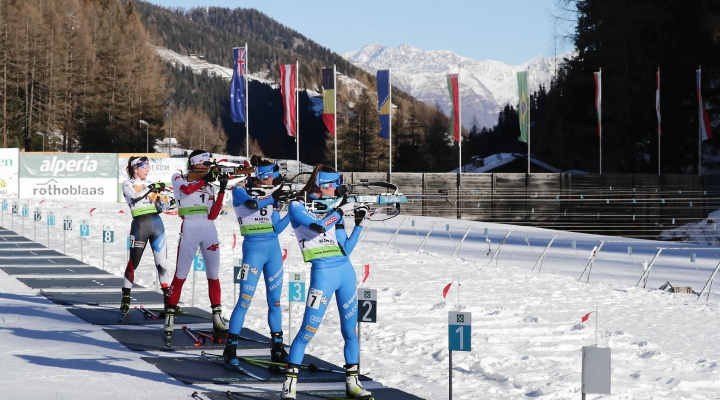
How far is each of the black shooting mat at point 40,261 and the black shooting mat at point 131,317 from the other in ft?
A: 21.5

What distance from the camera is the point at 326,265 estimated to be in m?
7.96

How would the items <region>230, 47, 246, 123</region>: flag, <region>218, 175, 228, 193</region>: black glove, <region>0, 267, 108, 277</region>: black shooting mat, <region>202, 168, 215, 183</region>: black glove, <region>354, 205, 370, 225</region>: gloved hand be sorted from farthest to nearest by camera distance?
<region>230, 47, 246, 123</region>: flag → <region>0, 267, 108, 277</region>: black shooting mat → <region>202, 168, 215, 183</region>: black glove → <region>218, 175, 228, 193</region>: black glove → <region>354, 205, 370, 225</region>: gloved hand

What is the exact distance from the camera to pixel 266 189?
982cm

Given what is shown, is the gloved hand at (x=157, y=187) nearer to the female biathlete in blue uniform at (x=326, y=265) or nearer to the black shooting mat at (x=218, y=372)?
the black shooting mat at (x=218, y=372)

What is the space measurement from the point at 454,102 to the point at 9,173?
19.9 metres

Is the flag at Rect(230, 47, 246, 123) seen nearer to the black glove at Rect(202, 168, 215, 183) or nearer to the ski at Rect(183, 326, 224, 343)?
the ski at Rect(183, 326, 224, 343)

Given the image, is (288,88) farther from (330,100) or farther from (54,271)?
(54,271)

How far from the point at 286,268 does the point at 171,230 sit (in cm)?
1137

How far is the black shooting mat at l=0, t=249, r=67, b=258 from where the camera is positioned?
20953 mm

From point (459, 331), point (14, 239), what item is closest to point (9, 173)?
point (14, 239)

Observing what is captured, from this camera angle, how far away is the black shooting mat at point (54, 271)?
17625 mm

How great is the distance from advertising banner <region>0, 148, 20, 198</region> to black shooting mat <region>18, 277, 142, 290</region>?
24.2 metres

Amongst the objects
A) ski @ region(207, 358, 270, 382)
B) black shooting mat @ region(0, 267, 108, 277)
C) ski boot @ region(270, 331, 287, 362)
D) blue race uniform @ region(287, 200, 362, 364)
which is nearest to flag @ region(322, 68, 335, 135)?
black shooting mat @ region(0, 267, 108, 277)

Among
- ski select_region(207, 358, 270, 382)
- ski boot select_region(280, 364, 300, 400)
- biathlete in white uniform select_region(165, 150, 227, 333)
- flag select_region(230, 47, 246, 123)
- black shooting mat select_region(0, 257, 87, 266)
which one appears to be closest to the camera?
ski boot select_region(280, 364, 300, 400)
